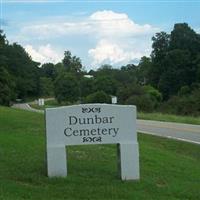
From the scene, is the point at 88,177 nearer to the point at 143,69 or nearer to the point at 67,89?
the point at 67,89

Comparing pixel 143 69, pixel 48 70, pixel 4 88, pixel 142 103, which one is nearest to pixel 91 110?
pixel 142 103

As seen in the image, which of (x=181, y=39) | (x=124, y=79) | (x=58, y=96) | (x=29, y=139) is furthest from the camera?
(x=124, y=79)

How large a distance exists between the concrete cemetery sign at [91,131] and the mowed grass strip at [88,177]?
271mm

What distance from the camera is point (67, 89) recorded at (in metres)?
108

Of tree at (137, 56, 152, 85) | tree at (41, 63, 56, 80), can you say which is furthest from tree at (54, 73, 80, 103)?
tree at (41, 63, 56, 80)

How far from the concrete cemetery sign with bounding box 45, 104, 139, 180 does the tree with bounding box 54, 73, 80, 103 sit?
9090 centimetres

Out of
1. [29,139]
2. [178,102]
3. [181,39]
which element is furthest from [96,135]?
[181,39]

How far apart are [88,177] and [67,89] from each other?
9780cm

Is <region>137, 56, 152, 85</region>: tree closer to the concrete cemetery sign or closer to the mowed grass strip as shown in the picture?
the mowed grass strip

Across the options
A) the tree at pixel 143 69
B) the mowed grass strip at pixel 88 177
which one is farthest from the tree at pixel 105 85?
the mowed grass strip at pixel 88 177

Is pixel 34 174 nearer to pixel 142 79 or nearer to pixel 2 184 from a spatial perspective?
pixel 2 184

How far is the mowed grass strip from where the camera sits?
8.88m

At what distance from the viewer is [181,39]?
116 m

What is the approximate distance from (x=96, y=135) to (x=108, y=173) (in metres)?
0.87
